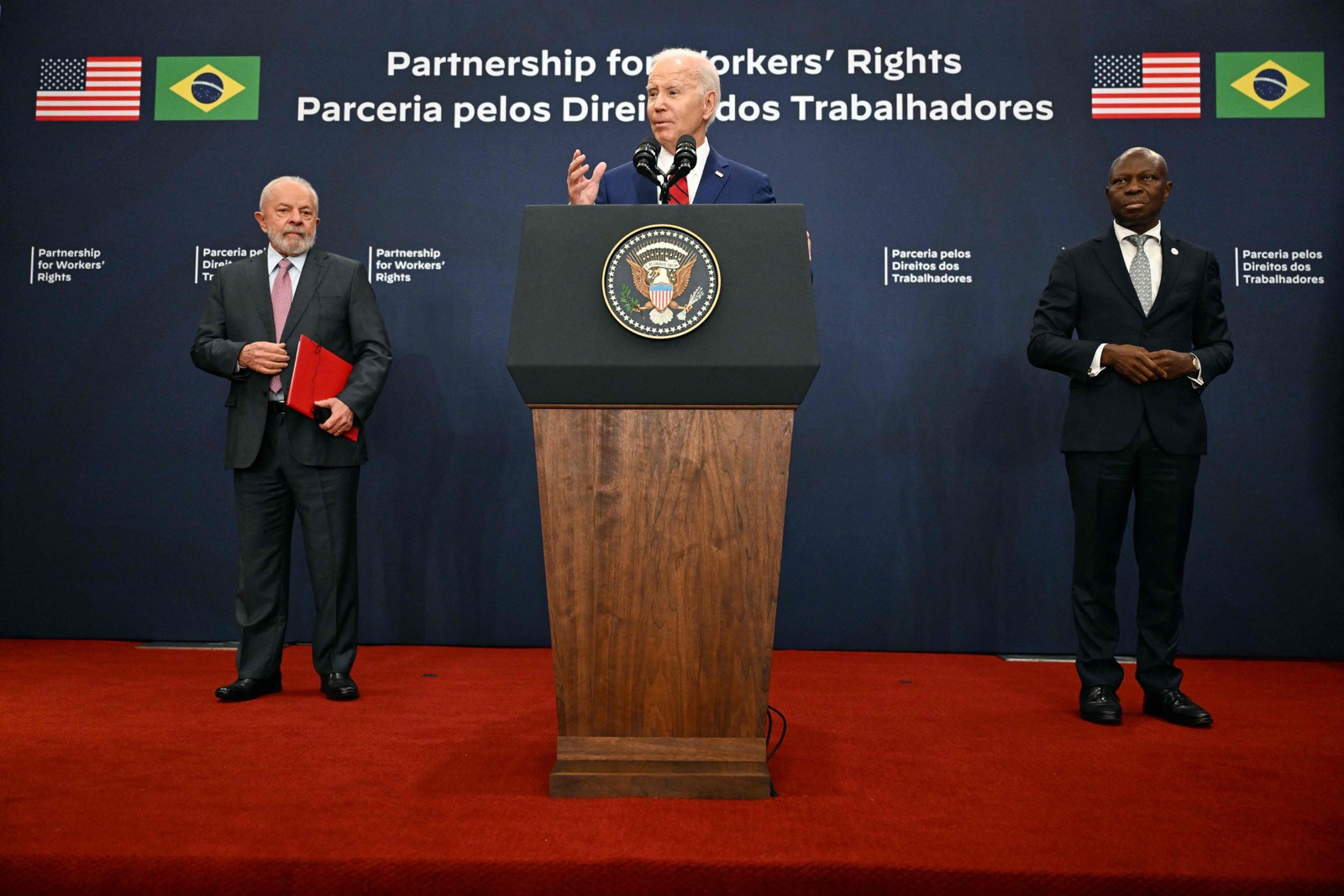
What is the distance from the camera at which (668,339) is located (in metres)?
1.94

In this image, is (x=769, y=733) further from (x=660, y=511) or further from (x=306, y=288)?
(x=306, y=288)

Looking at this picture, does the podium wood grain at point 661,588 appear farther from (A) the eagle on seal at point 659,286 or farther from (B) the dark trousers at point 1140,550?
(B) the dark trousers at point 1140,550

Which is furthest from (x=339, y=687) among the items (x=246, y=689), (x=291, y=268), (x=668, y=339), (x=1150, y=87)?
(x=1150, y=87)

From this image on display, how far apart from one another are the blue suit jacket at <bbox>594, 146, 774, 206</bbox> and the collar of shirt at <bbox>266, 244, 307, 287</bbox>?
132cm

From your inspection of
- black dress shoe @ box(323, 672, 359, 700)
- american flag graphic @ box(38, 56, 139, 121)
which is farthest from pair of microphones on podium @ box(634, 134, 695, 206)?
american flag graphic @ box(38, 56, 139, 121)

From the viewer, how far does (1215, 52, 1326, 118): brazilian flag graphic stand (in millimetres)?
4418

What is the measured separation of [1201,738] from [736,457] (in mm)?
1759

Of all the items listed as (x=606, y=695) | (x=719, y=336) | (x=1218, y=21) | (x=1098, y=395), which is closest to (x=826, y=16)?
(x=1218, y=21)

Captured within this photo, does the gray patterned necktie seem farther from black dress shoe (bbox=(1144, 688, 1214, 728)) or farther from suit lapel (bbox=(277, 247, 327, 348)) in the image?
suit lapel (bbox=(277, 247, 327, 348))

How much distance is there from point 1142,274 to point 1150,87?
1826 mm

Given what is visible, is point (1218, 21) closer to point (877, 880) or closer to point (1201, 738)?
point (1201, 738)

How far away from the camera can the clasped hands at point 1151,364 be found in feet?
9.66

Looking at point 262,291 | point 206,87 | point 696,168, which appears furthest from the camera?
point 206,87

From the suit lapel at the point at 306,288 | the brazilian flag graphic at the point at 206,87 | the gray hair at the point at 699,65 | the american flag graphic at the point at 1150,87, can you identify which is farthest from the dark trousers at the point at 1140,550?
the brazilian flag graphic at the point at 206,87
